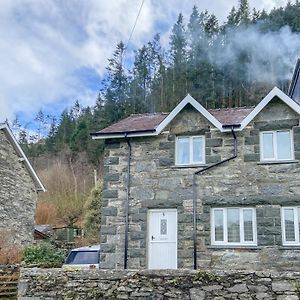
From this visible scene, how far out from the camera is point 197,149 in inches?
627

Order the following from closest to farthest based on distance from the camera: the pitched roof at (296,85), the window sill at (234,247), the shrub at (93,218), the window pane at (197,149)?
the window sill at (234,247), the window pane at (197,149), the pitched roof at (296,85), the shrub at (93,218)

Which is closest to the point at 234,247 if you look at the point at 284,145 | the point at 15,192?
the point at 284,145

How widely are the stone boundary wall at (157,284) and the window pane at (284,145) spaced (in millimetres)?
5849

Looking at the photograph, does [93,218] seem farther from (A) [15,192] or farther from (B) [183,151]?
(B) [183,151]

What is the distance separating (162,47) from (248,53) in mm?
11431

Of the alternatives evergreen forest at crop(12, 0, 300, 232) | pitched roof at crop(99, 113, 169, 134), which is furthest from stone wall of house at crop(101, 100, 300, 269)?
evergreen forest at crop(12, 0, 300, 232)

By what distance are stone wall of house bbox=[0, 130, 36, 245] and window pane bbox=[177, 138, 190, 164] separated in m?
11.4

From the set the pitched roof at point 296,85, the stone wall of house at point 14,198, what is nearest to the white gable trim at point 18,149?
the stone wall of house at point 14,198

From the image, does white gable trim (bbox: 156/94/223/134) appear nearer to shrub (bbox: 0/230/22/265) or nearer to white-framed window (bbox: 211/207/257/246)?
white-framed window (bbox: 211/207/257/246)

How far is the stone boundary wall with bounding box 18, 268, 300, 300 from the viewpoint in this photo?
9.91 metres

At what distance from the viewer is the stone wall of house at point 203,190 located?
14352 mm

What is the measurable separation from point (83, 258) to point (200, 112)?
696cm

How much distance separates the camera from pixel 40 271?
38.2 ft

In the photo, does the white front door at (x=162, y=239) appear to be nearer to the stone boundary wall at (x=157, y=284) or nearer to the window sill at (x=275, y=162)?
the window sill at (x=275, y=162)
